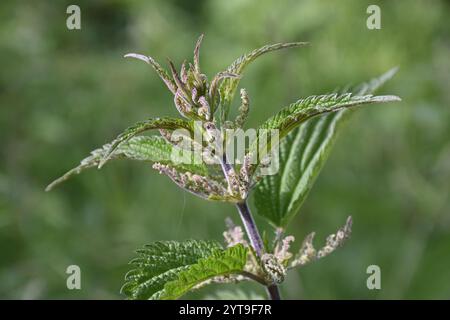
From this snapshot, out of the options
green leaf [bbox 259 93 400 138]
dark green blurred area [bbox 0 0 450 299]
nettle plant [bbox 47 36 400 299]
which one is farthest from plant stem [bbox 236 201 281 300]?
dark green blurred area [bbox 0 0 450 299]

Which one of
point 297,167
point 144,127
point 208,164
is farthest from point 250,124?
point 144,127

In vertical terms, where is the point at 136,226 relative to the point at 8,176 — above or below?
below

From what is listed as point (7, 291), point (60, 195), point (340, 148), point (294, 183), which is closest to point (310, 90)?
point (340, 148)

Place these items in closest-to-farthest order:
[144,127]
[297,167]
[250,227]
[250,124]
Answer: [144,127]
[250,227]
[297,167]
[250,124]

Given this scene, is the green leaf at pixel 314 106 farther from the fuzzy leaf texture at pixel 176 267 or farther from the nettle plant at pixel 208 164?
the fuzzy leaf texture at pixel 176 267

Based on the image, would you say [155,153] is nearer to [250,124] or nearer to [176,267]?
[176,267]

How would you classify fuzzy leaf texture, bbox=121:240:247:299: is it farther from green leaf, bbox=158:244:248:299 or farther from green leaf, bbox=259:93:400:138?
green leaf, bbox=259:93:400:138
